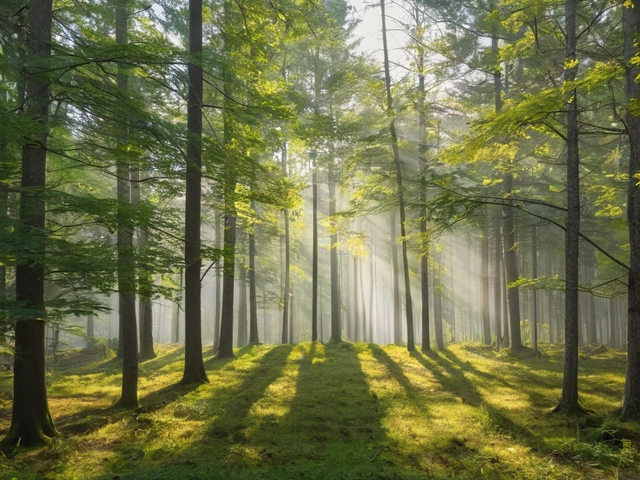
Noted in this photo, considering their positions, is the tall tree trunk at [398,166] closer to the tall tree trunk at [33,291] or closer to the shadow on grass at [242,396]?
the shadow on grass at [242,396]

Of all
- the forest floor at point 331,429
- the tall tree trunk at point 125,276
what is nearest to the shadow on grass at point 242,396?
the forest floor at point 331,429

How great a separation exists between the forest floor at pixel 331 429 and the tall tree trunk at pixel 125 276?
68cm

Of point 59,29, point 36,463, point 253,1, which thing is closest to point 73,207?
point 36,463

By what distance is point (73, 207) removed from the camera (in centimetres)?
702

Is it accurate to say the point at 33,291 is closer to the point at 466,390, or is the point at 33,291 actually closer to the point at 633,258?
the point at 466,390

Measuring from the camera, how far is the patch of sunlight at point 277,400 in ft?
28.6

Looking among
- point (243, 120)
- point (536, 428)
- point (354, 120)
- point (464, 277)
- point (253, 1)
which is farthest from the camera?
point (464, 277)

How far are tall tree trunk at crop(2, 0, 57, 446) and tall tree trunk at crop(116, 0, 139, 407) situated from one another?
1291 mm

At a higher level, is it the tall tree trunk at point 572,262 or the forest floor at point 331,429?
the tall tree trunk at point 572,262

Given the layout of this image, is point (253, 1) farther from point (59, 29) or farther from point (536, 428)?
point (536, 428)

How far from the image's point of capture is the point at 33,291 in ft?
23.6

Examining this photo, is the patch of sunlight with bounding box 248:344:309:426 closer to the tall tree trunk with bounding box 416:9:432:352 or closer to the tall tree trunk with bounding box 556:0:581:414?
the tall tree trunk with bounding box 556:0:581:414

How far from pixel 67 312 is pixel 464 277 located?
54.3 m

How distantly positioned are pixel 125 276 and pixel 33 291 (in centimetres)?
152
